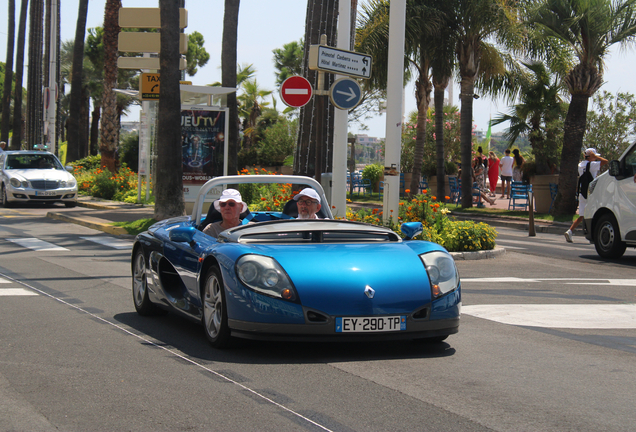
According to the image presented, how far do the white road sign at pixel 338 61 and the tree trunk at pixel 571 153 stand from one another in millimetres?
11839

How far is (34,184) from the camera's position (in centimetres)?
2378

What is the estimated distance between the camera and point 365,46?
26.7 m

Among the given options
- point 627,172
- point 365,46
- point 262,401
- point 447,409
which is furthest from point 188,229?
point 365,46

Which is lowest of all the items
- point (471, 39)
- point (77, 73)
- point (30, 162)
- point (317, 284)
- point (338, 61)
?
point (317, 284)

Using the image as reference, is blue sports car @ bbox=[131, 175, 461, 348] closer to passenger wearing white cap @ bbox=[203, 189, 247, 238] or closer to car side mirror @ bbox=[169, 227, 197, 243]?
car side mirror @ bbox=[169, 227, 197, 243]

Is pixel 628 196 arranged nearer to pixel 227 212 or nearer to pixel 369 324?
pixel 227 212

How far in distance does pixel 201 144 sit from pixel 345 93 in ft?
25.8

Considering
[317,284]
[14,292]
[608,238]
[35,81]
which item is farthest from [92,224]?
[35,81]

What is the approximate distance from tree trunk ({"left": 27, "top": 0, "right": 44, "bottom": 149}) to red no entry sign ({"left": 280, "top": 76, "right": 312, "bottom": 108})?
2989 centimetres

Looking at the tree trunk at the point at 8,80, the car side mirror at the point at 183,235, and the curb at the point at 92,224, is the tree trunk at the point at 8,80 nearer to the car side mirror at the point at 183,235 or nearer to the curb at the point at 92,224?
the curb at the point at 92,224

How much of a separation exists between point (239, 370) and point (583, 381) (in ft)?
7.36

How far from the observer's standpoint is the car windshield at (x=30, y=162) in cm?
2478

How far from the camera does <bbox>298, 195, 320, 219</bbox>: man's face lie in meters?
7.52

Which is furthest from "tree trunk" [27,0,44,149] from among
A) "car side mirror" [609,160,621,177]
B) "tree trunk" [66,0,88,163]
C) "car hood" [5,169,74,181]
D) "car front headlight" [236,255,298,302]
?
"car front headlight" [236,255,298,302]
